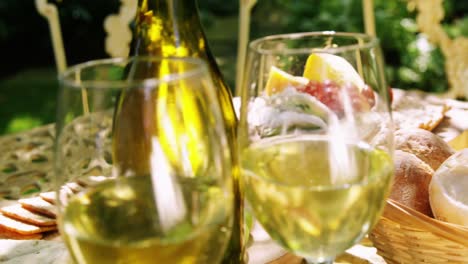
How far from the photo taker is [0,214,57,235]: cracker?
88 cm

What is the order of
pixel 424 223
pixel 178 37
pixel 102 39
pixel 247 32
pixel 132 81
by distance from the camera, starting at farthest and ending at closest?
pixel 102 39
pixel 247 32
pixel 178 37
pixel 424 223
pixel 132 81

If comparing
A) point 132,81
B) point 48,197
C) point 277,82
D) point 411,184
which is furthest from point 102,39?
point 132,81

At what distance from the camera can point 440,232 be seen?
2.41 ft

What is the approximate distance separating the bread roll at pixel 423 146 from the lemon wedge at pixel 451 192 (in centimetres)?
9

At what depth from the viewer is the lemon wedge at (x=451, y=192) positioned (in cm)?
78

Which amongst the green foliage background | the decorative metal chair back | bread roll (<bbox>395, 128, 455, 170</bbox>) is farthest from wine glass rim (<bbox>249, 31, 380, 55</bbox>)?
the green foliage background

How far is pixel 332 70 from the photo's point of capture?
57 centimetres

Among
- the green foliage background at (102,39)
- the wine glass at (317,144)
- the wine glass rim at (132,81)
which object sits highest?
the wine glass rim at (132,81)

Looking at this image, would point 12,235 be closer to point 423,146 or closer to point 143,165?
point 143,165

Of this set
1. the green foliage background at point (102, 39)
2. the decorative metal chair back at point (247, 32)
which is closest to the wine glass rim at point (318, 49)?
the decorative metal chair back at point (247, 32)

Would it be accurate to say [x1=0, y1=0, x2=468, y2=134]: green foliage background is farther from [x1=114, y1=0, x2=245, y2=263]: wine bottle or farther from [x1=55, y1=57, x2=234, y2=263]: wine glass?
[x1=55, y1=57, x2=234, y2=263]: wine glass

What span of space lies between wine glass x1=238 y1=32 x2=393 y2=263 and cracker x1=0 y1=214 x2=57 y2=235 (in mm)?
423

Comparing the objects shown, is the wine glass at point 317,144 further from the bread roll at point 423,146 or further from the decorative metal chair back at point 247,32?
the decorative metal chair back at point 247,32

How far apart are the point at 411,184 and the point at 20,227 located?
539mm
